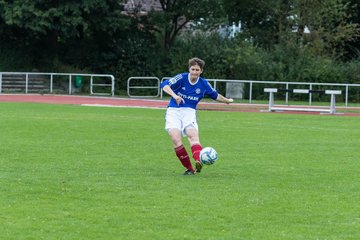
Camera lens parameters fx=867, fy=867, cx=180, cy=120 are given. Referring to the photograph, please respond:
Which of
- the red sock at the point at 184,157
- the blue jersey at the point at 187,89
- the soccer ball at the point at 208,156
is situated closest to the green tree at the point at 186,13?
the blue jersey at the point at 187,89

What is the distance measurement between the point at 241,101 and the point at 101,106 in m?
8.13

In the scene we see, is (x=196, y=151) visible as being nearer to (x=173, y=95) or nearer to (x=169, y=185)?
(x=173, y=95)

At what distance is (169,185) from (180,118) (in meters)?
2.00

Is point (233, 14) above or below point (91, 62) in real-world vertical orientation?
above

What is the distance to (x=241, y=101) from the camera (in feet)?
125

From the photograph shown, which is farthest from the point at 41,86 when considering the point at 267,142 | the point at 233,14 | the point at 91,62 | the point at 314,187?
the point at 314,187

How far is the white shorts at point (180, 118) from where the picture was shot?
523 inches

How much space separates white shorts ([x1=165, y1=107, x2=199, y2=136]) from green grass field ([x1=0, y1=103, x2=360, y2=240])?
29.6 inches

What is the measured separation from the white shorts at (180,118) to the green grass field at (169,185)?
29.6 inches

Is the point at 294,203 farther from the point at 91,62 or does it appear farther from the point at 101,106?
the point at 91,62

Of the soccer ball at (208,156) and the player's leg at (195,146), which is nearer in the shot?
the soccer ball at (208,156)

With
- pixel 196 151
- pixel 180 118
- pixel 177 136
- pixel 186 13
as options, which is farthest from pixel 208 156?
pixel 186 13

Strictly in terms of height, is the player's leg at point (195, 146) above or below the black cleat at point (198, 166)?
above

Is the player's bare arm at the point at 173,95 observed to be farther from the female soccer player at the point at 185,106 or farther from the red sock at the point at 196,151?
the red sock at the point at 196,151
